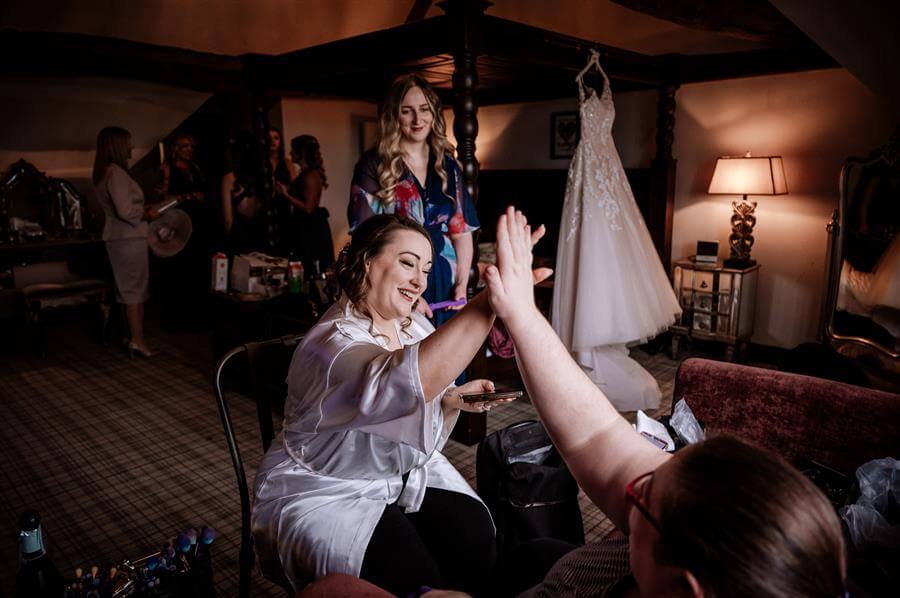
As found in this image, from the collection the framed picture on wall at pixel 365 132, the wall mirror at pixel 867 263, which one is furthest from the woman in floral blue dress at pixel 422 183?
the framed picture on wall at pixel 365 132

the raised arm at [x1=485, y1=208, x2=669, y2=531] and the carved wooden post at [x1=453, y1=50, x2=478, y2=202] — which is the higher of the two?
the carved wooden post at [x1=453, y1=50, x2=478, y2=202]

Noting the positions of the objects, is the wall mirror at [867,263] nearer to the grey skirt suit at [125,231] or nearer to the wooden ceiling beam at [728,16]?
the wooden ceiling beam at [728,16]

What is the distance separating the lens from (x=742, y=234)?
4227mm

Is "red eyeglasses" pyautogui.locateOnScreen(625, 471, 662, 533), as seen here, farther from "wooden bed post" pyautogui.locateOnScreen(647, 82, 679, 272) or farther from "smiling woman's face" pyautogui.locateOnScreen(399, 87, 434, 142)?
"wooden bed post" pyautogui.locateOnScreen(647, 82, 679, 272)

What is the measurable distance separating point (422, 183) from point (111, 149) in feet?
8.96

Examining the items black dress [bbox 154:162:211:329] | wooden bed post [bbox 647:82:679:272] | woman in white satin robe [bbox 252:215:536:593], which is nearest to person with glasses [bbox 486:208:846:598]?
woman in white satin robe [bbox 252:215:536:593]

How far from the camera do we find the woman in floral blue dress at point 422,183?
2590 mm

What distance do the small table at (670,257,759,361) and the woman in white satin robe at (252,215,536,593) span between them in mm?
3249

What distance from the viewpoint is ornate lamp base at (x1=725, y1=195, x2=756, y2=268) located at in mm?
4176

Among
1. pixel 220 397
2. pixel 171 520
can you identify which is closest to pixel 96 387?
pixel 171 520

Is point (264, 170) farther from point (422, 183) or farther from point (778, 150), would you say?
point (778, 150)

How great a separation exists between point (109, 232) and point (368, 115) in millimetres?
3265

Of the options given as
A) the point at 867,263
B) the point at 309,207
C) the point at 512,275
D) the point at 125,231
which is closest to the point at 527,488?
the point at 512,275

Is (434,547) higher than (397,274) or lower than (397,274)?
lower
